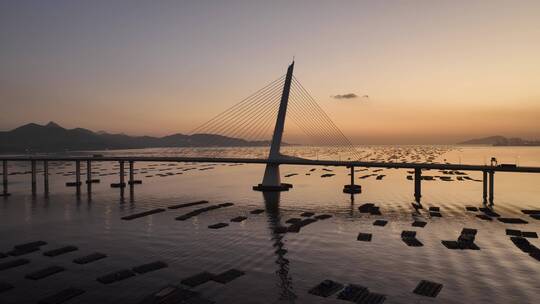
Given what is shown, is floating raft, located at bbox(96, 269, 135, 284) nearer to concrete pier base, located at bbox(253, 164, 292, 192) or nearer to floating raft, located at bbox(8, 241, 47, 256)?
floating raft, located at bbox(8, 241, 47, 256)

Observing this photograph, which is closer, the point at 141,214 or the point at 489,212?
the point at 141,214

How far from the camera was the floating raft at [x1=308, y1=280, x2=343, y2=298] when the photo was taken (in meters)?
23.9

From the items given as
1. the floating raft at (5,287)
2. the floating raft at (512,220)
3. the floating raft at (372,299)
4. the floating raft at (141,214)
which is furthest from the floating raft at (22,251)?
the floating raft at (512,220)

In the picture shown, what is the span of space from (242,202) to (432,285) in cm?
4638

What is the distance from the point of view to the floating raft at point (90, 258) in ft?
100

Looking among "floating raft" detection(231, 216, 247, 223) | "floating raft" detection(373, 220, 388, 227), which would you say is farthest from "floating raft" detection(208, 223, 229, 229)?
"floating raft" detection(373, 220, 388, 227)

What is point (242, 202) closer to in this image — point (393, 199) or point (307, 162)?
point (307, 162)

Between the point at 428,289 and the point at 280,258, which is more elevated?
the point at 428,289

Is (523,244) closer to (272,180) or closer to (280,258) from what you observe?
(280,258)

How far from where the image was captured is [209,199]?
72500mm

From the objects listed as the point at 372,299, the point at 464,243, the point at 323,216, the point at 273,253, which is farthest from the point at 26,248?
the point at 464,243

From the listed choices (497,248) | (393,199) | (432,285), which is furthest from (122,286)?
(393,199)

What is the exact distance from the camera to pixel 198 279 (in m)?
26.1

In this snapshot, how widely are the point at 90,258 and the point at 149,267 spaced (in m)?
6.33
